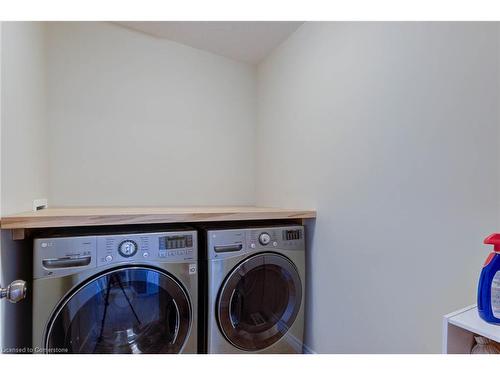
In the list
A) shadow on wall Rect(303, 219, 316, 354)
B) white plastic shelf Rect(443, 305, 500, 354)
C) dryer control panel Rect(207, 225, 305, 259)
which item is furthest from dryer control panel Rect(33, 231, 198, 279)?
white plastic shelf Rect(443, 305, 500, 354)

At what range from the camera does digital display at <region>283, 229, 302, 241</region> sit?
5.37 ft

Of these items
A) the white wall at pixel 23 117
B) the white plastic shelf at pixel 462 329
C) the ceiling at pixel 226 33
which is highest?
the ceiling at pixel 226 33

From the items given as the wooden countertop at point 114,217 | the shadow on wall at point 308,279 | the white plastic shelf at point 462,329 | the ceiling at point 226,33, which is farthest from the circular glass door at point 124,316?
the ceiling at point 226,33

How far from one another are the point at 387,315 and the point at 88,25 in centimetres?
247

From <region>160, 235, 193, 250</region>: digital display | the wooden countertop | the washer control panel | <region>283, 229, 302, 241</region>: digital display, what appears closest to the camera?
the wooden countertop

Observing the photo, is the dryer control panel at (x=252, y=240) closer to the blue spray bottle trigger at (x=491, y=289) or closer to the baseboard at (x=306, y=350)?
the baseboard at (x=306, y=350)

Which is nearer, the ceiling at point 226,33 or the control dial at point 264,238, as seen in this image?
the control dial at point 264,238

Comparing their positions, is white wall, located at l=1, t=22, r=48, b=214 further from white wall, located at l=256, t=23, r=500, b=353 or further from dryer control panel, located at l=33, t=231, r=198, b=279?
white wall, located at l=256, t=23, r=500, b=353

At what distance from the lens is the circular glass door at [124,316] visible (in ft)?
3.96

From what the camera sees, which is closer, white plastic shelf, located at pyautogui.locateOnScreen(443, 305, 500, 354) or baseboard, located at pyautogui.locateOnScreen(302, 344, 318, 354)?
white plastic shelf, located at pyautogui.locateOnScreen(443, 305, 500, 354)

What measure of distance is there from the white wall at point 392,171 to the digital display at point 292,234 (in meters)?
0.11

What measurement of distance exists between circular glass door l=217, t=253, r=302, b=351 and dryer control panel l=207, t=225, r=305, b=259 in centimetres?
6
